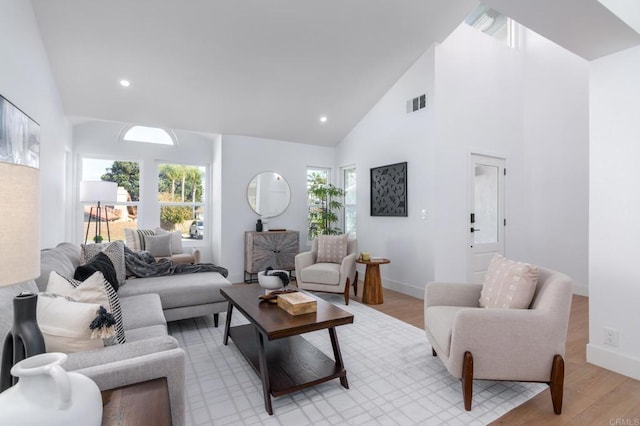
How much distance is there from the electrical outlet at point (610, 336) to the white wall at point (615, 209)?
23 mm

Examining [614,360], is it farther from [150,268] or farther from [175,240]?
[175,240]

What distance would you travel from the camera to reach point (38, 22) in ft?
9.69

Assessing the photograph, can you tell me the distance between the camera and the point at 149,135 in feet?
17.5

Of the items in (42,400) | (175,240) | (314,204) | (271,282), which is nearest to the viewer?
(42,400)

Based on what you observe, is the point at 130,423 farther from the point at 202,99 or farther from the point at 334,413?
the point at 202,99

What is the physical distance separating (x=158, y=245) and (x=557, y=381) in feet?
15.8

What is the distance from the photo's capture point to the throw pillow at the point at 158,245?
15.7 feet

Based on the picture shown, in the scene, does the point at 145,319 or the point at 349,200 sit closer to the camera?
the point at 145,319

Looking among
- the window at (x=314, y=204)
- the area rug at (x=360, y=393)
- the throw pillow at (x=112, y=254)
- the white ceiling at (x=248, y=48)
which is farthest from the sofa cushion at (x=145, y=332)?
the window at (x=314, y=204)

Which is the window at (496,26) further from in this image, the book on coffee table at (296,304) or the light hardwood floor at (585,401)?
the book on coffee table at (296,304)

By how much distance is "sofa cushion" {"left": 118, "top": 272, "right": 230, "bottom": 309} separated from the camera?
3.00 m

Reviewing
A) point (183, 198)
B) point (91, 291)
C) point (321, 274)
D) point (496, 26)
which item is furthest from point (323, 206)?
point (91, 291)

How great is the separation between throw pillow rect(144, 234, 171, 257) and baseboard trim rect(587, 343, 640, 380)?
501cm

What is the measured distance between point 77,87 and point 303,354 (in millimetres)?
3967
